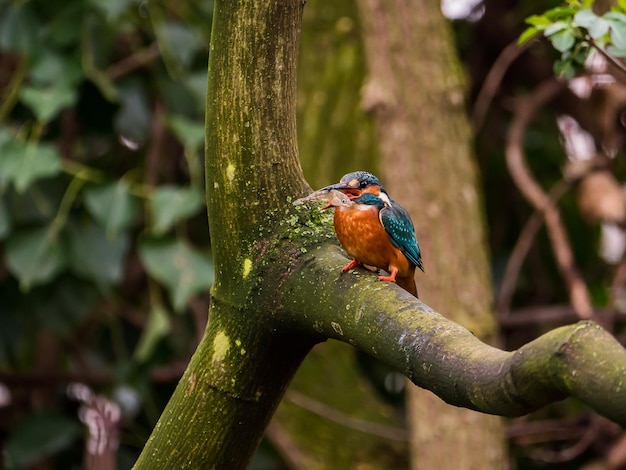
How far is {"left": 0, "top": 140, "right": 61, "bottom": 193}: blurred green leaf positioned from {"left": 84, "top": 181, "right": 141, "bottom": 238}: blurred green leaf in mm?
126

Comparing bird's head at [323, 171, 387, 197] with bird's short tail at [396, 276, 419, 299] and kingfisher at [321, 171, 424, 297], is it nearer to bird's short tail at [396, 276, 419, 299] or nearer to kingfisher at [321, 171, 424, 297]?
kingfisher at [321, 171, 424, 297]

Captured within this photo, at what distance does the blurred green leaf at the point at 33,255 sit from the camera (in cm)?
263

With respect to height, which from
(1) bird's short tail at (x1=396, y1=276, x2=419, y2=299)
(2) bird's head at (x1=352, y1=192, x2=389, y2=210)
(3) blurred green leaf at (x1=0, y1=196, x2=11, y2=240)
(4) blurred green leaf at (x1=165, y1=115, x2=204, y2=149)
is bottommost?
(3) blurred green leaf at (x1=0, y1=196, x2=11, y2=240)

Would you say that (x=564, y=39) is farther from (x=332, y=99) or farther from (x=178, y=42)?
(x=332, y=99)

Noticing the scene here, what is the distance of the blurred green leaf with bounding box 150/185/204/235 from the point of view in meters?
2.56

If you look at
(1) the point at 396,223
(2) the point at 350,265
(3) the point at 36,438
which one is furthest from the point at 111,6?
(2) the point at 350,265

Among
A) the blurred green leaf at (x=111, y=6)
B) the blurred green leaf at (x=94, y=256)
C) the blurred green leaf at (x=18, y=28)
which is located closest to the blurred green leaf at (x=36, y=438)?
the blurred green leaf at (x=94, y=256)

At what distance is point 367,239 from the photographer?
4.71 ft

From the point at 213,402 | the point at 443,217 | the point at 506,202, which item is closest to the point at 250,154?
the point at 213,402

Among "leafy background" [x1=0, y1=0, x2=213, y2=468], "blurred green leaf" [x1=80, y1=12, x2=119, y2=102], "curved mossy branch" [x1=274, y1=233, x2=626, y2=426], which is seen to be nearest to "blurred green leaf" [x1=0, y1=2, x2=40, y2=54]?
"leafy background" [x1=0, y1=0, x2=213, y2=468]

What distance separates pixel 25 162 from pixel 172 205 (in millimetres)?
403

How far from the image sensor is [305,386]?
10.1 feet

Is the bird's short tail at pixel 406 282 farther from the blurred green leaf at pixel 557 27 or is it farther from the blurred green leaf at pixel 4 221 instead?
the blurred green leaf at pixel 4 221

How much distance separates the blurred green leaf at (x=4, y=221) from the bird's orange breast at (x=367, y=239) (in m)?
1.42
